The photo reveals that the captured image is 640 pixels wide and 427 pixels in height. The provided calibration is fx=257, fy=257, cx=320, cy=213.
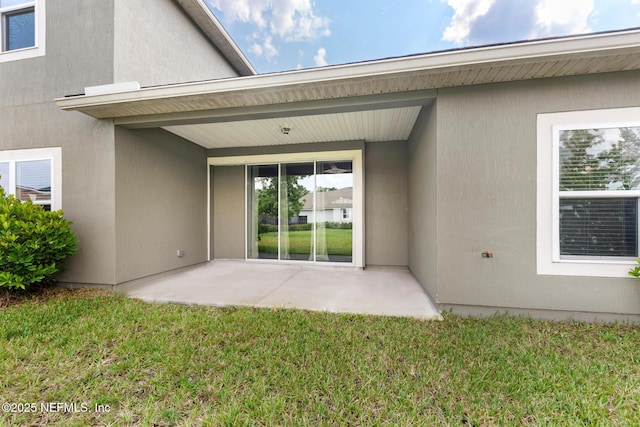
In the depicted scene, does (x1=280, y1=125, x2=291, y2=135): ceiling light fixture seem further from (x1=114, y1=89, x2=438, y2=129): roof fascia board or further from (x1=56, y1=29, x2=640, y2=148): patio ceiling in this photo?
(x1=114, y1=89, x2=438, y2=129): roof fascia board

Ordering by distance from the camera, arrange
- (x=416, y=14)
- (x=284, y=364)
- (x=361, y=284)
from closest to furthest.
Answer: (x=284, y=364) < (x=361, y=284) < (x=416, y=14)

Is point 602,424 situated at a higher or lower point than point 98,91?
lower

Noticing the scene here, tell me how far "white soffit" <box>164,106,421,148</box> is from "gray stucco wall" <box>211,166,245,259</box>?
2.66 ft

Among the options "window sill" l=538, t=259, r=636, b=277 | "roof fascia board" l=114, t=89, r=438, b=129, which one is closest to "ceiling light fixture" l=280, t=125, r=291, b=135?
"roof fascia board" l=114, t=89, r=438, b=129

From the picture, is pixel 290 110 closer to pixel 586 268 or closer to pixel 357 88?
pixel 357 88

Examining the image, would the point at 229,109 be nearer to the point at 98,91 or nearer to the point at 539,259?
the point at 98,91

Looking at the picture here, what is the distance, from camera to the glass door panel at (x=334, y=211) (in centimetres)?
601

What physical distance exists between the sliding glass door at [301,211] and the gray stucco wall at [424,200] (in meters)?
1.43

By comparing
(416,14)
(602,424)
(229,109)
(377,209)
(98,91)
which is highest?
(416,14)

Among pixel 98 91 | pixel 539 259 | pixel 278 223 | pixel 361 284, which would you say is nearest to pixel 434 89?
pixel 539 259

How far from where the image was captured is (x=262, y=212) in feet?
21.8

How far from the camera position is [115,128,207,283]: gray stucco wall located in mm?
4418

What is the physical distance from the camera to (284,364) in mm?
2279

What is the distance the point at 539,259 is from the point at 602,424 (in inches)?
74.2
